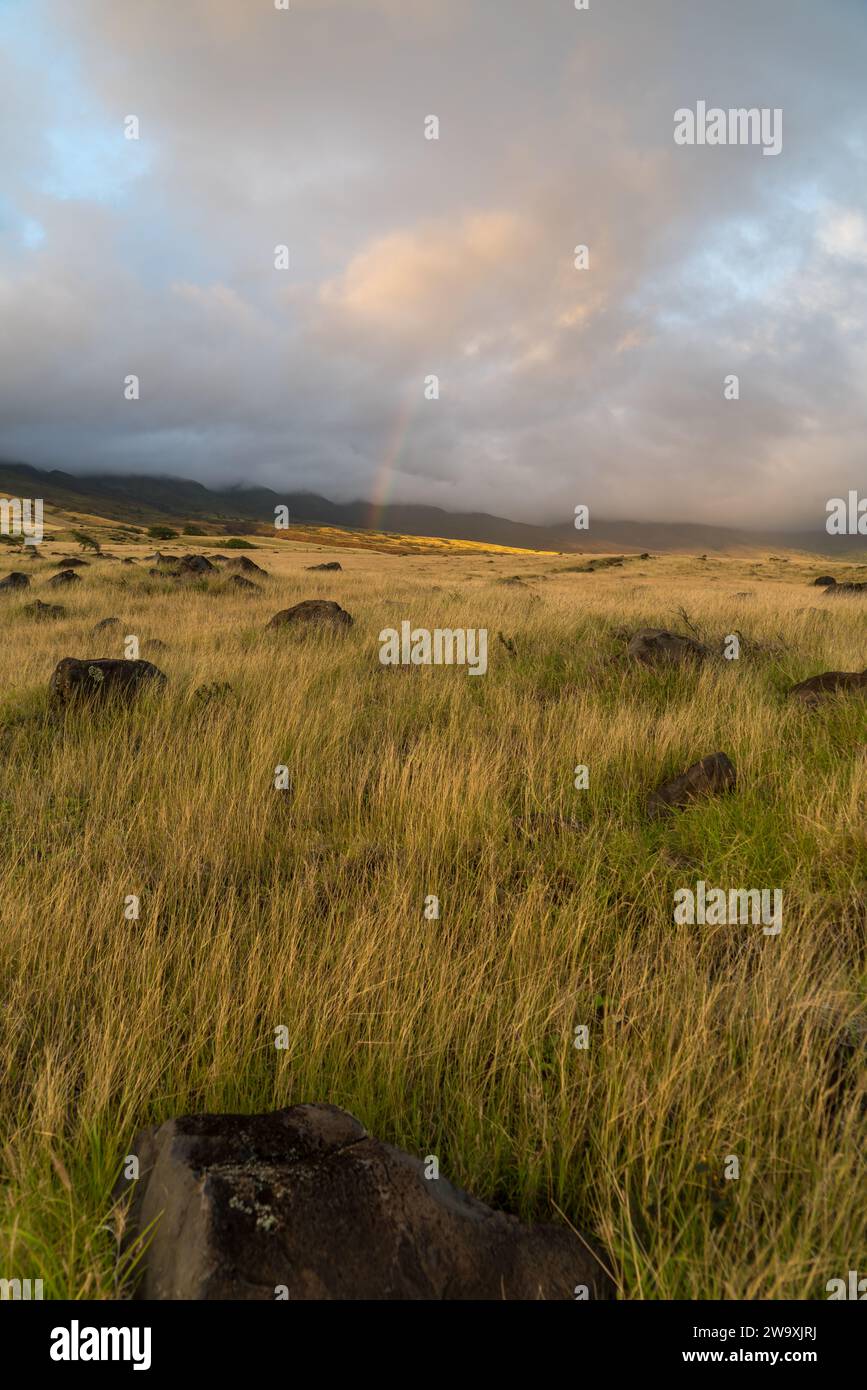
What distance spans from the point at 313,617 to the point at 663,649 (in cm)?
615

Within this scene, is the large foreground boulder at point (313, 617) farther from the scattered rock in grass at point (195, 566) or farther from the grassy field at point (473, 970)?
the scattered rock in grass at point (195, 566)

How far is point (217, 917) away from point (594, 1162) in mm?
1881

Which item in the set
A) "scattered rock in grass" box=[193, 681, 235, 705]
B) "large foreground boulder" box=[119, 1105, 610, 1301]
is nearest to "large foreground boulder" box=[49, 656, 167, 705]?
"scattered rock in grass" box=[193, 681, 235, 705]

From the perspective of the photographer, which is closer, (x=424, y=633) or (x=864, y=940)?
(x=864, y=940)

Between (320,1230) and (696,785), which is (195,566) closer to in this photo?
(696,785)

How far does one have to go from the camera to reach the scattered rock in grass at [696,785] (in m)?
4.09

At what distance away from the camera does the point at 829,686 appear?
6051 mm

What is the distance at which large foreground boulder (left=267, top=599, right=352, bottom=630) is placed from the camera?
35.3 ft

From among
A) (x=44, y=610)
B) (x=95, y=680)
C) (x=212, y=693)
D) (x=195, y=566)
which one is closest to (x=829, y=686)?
(x=212, y=693)

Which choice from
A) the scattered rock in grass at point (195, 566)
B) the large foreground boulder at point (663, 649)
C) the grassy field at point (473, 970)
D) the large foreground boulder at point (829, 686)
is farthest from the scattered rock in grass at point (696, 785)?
the scattered rock in grass at point (195, 566)

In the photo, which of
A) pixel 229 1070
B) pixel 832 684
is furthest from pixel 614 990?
pixel 832 684

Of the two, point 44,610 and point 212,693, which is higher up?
point 44,610

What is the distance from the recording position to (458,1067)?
215 cm
